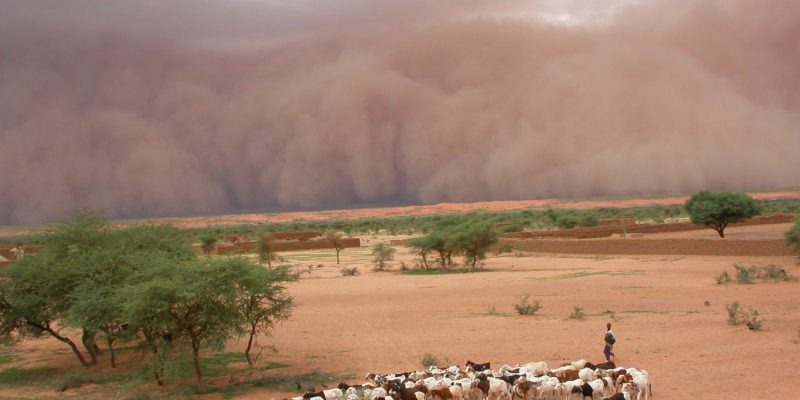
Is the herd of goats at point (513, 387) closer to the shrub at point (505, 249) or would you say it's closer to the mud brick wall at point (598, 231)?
the shrub at point (505, 249)

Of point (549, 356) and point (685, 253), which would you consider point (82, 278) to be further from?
point (685, 253)

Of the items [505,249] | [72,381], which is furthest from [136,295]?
[505,249]

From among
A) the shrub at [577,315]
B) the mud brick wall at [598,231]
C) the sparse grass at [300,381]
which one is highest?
the mud brick wall at [598,231]

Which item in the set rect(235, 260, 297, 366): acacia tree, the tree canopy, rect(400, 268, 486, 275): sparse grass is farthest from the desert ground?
rect(400, 268, 486, 275): sparse grass

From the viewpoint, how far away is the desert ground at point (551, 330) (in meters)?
12.9

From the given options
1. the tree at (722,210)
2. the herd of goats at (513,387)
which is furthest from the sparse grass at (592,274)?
the herd of goats at (513,387)

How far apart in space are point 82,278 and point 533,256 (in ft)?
103

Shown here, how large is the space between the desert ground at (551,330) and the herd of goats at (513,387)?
67 cm

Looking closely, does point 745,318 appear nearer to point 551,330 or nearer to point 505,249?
point 551,330

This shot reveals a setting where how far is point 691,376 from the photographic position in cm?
1197

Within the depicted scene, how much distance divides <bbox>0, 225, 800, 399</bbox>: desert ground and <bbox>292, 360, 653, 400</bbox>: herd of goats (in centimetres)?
67

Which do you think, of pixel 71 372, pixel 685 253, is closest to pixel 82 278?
pixel 71 372

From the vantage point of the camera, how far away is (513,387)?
35.4 feet

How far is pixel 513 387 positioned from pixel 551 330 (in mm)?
6971
